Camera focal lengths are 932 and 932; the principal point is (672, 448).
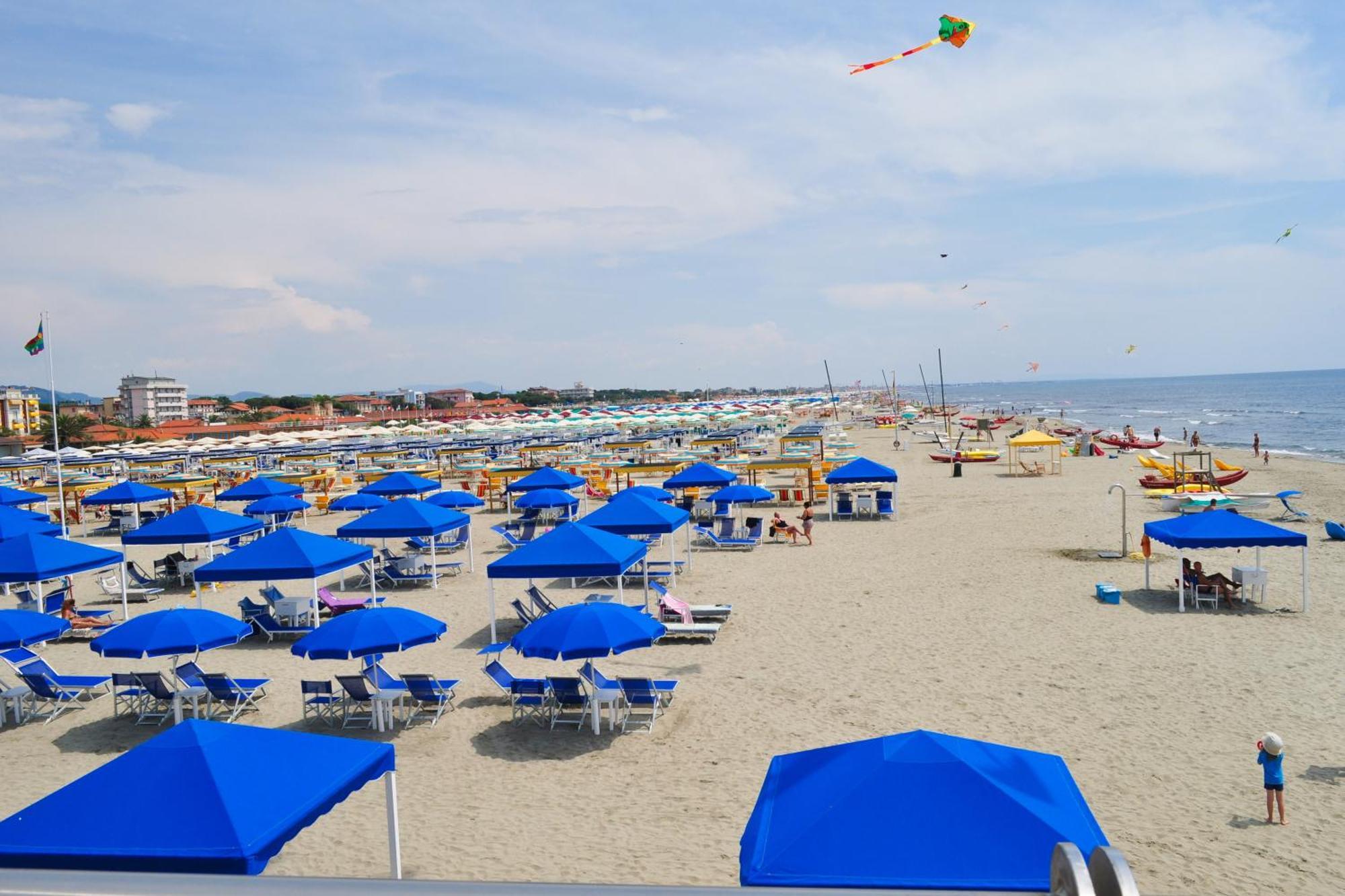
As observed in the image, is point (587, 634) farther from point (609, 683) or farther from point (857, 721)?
point (857, 721)

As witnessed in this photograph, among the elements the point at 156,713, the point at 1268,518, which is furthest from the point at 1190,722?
the point at 1268,518

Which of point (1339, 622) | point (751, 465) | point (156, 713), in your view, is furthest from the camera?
point (751, 465)

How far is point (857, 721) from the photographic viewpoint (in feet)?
27.8

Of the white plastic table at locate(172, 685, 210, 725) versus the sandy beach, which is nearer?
the sandy beach

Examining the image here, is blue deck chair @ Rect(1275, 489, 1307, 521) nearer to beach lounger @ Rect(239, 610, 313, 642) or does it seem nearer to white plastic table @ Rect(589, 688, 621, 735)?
white plastic table @ Rect(589, 688, 621, 735)

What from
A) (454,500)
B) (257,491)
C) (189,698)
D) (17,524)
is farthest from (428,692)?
(257,491)

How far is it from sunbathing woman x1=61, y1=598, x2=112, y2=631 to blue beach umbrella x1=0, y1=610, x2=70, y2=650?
3598mm

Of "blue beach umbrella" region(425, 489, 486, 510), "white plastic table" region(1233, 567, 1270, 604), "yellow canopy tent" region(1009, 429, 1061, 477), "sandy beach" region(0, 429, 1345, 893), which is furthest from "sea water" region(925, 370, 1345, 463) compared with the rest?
"blue beach umbrella" region(425, 489, 486, 510)

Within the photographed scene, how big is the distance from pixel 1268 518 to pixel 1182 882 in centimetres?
1813

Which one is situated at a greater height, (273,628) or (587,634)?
(587,634)

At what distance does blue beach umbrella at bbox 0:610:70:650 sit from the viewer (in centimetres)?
927

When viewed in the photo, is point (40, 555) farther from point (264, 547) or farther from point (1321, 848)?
point (1321, 848)

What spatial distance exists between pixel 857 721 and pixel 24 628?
8310 mm

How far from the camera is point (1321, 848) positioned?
600 centimetres
